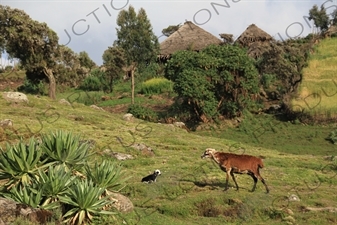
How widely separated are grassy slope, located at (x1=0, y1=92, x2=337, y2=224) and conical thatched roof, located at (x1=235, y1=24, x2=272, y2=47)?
1137 inches

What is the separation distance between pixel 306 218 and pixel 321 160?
35.8ft

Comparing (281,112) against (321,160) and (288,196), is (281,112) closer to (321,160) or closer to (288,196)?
(321,160)

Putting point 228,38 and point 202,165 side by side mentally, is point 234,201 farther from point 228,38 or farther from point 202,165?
point 228,38

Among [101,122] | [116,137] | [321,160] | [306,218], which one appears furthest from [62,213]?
[101,122]

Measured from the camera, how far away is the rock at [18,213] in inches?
352

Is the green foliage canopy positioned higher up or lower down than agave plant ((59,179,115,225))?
higher up

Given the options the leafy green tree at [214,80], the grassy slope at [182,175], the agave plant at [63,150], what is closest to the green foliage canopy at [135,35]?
the leafy green tree at [214,80]

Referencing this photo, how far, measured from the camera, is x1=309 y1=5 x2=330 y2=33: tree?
70438 mm

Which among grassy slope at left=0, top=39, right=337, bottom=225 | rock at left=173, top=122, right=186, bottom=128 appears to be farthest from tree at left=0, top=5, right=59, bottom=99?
rock at left=173, top=122, right=186, bottom=128

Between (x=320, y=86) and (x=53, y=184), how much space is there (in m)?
34.7

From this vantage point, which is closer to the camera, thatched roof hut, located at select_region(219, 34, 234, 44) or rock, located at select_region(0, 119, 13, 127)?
rock, located at select_region(0, 119, 13, 127)

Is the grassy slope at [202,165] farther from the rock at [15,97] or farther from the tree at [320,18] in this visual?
the tree at [320,18]

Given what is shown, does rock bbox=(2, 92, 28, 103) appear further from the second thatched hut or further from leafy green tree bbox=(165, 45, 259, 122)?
the second thatched hut

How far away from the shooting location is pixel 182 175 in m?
16.9
